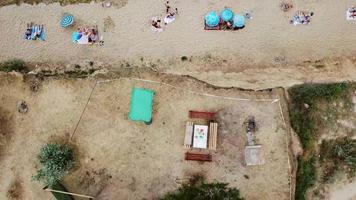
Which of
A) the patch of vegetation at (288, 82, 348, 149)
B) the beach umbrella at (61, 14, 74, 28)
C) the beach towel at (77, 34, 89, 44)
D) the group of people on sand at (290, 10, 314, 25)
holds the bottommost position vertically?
the patch of vegetation at (288, 82, 348, 149)

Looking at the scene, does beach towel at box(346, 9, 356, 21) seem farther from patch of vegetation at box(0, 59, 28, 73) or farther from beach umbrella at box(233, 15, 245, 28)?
patch of vegetation at box(0, 59, 28, 73)

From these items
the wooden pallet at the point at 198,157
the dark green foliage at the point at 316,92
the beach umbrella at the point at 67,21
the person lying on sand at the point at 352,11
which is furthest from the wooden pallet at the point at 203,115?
the person lying on sand at the point at 352,11

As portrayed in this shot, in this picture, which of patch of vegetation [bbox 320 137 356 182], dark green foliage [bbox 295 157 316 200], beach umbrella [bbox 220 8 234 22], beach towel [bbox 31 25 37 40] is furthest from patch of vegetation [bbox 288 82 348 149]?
beach towel [bbox 31 25 37 40]

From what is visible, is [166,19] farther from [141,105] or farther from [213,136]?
[213,136]

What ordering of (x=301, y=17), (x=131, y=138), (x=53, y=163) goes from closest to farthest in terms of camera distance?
(x=53, y=163) → (x=131, y=138) → (x=301, y=17)

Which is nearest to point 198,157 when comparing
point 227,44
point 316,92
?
point 227,44

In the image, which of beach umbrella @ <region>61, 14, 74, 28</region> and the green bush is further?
beach umbrella @ <region>61, 14, 74, 28</region>
